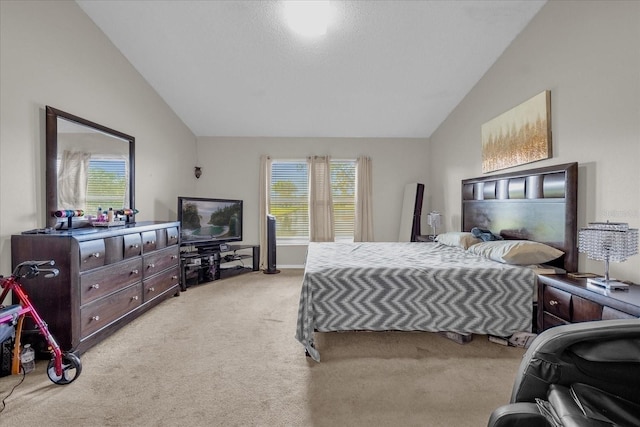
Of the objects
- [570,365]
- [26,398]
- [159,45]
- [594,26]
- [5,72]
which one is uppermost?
[159,45]

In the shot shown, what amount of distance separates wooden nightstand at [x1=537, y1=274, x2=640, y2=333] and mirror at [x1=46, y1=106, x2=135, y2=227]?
4.01 metres

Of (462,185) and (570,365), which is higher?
(462,185)

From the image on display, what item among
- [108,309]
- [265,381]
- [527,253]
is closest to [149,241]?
[108,309]

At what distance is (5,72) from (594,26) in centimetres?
437

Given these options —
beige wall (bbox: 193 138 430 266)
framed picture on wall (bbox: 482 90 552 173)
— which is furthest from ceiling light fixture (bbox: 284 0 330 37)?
beige wall (bbox: 193 138 430 266)

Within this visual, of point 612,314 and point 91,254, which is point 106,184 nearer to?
point 91,254

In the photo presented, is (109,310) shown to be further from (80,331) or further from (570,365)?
(570,365)

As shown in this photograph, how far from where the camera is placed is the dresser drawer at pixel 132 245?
2.85 m

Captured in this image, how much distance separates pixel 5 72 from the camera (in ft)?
7.26

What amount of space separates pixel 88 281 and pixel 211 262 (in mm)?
2306

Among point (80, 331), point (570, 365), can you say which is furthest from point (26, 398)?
point (570, 365)

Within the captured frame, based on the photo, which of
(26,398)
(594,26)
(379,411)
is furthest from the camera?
(594,26)

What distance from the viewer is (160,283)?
347cm

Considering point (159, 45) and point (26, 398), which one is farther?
point (159, 45)
